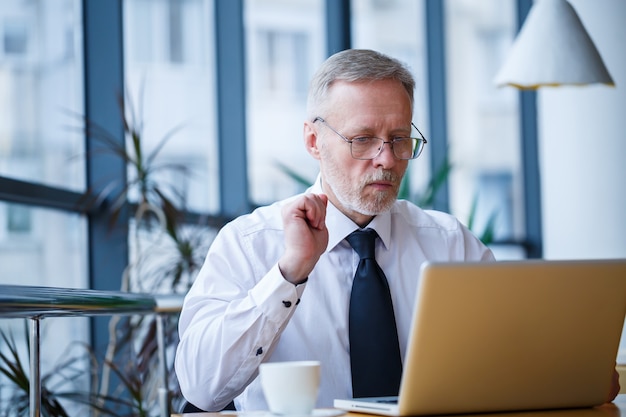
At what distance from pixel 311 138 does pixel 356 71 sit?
233 millimetres

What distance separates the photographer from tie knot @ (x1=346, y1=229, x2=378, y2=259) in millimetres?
2176

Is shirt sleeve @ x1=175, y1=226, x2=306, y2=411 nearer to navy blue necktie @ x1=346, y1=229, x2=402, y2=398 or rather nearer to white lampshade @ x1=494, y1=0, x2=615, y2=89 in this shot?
navy blue necktie @ x1=346, y1=229, x2=402, y2=398

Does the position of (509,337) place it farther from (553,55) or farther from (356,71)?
(553,55)

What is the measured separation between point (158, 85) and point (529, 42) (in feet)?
6.12

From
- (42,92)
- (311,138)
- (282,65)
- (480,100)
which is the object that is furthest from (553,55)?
(480,100)

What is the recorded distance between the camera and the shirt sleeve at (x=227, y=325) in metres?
1.87

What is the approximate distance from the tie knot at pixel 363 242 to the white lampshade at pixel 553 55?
178 centimetres

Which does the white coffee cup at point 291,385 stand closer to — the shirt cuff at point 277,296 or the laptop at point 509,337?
the laptop at point 509,337

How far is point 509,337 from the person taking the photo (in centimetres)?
144

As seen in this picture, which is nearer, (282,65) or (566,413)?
(566,413)

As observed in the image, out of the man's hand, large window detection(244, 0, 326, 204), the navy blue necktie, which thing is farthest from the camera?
large window detection(244, 0, 326, 204)

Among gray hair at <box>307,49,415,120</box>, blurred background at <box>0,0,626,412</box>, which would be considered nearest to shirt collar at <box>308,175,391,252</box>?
gray hair at <box>307,49,415,120</box>

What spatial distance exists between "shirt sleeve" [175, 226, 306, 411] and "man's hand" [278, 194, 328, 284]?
0.02 meters

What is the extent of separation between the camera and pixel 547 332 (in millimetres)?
1473
